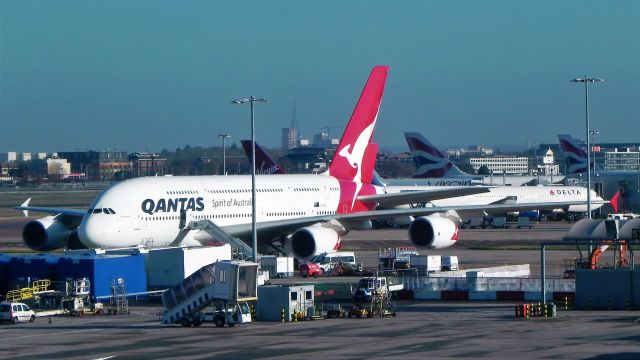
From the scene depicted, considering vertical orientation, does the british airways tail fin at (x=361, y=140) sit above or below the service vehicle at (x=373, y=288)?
above

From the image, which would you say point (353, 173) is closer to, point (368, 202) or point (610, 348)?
point (368, 202)

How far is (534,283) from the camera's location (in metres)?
52.1

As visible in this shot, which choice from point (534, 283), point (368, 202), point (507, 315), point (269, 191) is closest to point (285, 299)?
point (507, 315)

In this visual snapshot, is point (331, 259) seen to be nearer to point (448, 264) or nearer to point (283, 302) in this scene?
point (448, 264)

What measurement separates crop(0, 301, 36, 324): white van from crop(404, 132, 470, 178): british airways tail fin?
114999mm

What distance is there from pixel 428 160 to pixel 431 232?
9886 centimetres

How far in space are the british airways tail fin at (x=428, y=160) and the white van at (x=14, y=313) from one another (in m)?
115

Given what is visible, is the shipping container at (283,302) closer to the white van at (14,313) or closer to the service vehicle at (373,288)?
the service vehicle at (373,288)

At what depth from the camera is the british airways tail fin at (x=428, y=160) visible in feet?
525

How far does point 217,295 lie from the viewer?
4441 centimetres

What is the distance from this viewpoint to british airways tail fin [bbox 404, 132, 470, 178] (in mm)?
159875

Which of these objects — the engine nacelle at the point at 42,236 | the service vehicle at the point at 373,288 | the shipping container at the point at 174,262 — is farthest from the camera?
the engine nacelle at the point at 42,236

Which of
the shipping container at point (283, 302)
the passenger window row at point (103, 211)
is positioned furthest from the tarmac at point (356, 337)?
the passenger window row at point (103, 211)

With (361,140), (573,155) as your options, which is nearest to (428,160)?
(573,155)
